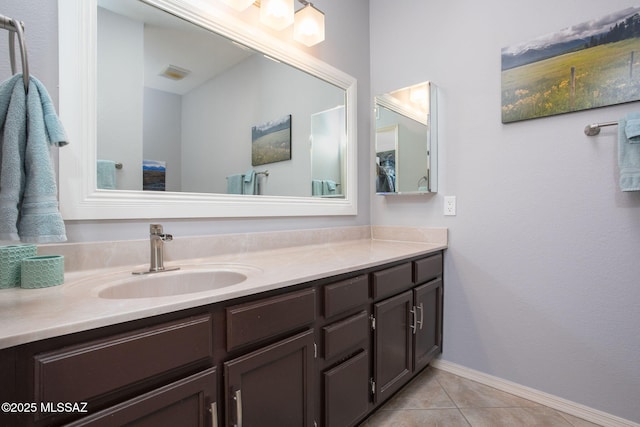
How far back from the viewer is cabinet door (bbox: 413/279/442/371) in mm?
1645

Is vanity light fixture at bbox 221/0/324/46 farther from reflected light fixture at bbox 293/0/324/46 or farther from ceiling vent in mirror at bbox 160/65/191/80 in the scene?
ceiling vent in mirror at bbox 160/65/191/80

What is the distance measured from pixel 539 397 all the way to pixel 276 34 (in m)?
2.40

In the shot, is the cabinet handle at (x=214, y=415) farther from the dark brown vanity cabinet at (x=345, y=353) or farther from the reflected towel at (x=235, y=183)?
the reflected towel at (x=235, y=183)

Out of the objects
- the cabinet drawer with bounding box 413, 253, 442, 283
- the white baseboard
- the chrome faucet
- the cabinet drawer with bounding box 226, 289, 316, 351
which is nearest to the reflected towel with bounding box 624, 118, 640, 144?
the cabinet drawer with bounding box 413, 253, 442, 283

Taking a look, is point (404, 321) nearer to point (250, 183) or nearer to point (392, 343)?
point (392, 343)

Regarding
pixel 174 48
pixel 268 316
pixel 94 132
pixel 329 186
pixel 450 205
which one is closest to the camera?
pixel 268 316

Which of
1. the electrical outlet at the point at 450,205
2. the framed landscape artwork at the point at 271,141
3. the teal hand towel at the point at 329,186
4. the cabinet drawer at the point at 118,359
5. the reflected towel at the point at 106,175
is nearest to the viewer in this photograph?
the cabinet drawer at the point at 118,359

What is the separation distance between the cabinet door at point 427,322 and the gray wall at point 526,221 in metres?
0.10

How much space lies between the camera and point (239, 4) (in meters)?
1.44

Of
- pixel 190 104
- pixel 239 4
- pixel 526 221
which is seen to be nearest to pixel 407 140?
pixel 526 221

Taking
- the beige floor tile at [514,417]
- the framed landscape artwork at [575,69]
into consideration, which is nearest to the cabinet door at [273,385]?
the beige floor tile at [514,417]

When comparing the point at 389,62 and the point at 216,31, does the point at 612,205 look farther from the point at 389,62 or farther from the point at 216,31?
the point at 216,31

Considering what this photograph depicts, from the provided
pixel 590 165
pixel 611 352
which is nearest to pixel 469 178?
pixel 590 165

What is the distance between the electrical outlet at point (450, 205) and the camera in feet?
6.16
